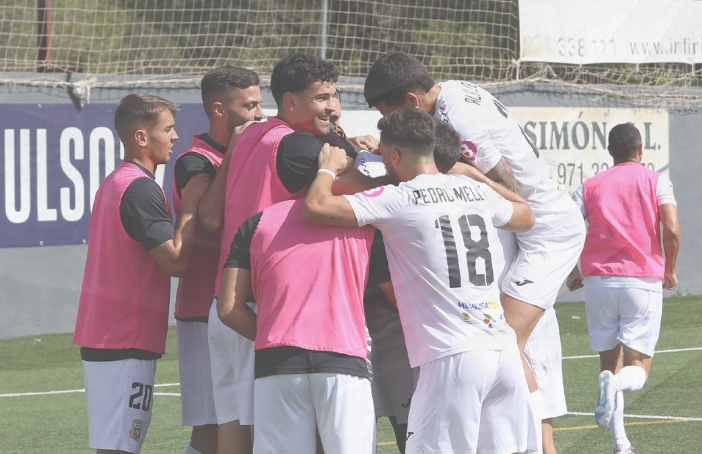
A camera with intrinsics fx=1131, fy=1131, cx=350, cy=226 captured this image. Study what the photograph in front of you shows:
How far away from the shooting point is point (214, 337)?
16.4 ft

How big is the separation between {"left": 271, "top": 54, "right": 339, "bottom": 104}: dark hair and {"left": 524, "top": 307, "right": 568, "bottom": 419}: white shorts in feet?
6.54

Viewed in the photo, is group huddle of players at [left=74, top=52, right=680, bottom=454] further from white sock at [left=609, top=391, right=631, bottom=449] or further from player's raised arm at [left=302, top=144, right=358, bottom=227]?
white sock at [left=609, top=391, right=631, bottom=449]

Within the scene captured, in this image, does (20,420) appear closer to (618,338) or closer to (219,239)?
(219,239)

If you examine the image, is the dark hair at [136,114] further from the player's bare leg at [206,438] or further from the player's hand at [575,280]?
the player's hand at [575,280]

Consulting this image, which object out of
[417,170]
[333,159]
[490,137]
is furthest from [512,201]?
[333,159]

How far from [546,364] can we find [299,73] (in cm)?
226

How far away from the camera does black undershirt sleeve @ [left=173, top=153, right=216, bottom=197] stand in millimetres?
5414

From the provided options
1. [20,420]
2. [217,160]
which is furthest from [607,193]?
[20,420]

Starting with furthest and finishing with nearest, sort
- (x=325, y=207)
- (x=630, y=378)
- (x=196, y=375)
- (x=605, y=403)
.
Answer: (x=630, y=378) → (x=605, y=403) → (x=196, y=375) → (x=325, y=207)

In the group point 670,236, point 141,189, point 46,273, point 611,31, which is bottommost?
point 46,273

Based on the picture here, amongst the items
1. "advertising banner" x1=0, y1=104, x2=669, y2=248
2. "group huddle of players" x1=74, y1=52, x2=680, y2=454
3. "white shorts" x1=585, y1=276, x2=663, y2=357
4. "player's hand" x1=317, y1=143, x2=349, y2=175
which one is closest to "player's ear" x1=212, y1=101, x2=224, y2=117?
"group huddle of players" x1=74, y1=52, x2=680, y2=454

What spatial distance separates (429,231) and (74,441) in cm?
424

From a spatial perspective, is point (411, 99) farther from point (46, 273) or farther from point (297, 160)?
point (46, 273)

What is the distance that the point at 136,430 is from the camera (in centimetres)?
528
